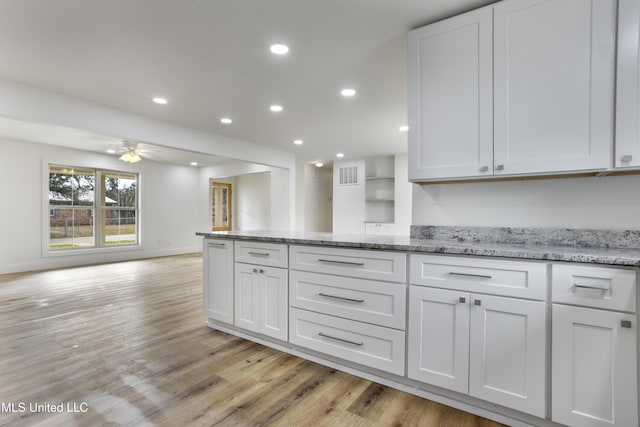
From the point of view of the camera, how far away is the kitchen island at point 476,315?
4.44 ft

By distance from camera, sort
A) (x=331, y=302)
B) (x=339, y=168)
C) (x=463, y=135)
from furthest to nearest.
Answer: (x=339, y=168) < (x=331, y=302) < (x=463, y=135)

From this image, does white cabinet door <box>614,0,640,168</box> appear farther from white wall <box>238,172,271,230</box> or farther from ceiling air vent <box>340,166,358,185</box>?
white wall <box>238,172,271,230</box>

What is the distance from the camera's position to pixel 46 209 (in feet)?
20.2

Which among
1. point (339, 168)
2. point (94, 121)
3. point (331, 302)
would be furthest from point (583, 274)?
point (339, 168)

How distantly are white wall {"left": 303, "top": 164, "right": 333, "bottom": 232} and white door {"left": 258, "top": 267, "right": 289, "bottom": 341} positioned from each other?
5.80 meters

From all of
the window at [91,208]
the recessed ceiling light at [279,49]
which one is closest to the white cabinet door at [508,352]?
the recessed ceiling light at [279,49]

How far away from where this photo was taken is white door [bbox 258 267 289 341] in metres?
2.35

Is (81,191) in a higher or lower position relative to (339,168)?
lower

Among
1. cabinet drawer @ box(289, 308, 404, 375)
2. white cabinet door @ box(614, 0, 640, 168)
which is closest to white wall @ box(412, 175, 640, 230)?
white cabinet door @ box(614, 0, 640, 168)

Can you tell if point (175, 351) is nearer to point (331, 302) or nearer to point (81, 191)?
point (331, 302)

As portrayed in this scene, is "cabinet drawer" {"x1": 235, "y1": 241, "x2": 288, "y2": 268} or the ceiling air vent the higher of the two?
the ceiling air vent

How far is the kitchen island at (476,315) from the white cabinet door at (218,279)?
336mm

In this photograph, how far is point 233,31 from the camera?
2381 mm

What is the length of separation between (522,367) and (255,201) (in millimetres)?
9162
